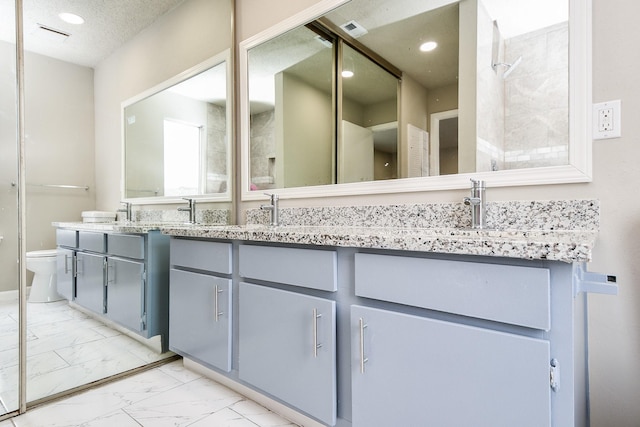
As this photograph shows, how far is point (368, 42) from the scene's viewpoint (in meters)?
1.67

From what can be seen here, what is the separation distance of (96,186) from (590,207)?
7.38 feet

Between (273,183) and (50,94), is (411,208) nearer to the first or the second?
(273,183)

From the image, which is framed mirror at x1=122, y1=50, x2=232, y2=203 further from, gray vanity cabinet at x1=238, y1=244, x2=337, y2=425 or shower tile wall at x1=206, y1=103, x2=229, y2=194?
gray vanity cabinet at x1=238, y1=244, x2=337, y2=425

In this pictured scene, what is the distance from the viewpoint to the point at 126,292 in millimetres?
1970

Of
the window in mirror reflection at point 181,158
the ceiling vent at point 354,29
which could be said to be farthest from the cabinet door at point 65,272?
the ceiling vent at point 354,29

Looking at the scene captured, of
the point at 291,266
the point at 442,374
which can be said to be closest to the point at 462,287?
the point at 442,374

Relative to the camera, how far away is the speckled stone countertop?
77cm

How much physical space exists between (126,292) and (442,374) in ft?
5.94

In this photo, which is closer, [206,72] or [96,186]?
[96,186]

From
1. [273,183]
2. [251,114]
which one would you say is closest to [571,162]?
[273,183]

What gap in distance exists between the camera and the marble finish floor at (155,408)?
1.43 m

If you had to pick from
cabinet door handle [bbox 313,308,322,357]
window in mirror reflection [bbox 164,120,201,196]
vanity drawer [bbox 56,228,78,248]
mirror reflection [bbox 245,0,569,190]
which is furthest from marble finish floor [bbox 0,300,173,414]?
cabinet door handle [bbox 313,308,322,357]

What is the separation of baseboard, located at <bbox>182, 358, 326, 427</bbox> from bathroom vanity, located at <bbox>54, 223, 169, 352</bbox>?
0.34 metres

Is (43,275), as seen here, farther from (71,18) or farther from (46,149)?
(71,18)
